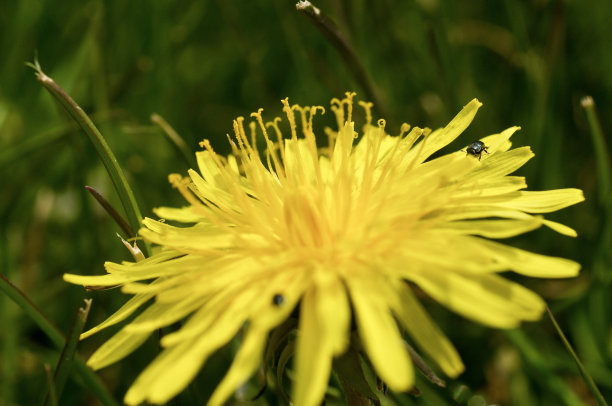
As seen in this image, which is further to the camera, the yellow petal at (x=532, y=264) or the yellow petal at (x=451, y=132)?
the yellow petal at (x=451, y=132)

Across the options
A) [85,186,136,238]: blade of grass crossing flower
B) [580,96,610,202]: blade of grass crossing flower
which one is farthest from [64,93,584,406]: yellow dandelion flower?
[580,96,610,202]: blade of grass crossing flower

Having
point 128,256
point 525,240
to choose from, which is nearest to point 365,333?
point 128,256

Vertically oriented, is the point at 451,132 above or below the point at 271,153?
below

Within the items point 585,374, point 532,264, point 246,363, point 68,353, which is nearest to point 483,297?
A: point 532,264

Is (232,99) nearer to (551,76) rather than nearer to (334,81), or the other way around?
(334,81)

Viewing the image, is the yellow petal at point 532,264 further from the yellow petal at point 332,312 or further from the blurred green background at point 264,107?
the blurred green background at point 264,107

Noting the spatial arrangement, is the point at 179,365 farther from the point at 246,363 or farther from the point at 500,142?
the point at 500,142

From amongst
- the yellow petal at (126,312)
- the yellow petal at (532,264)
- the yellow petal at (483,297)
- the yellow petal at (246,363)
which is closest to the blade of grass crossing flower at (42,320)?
the yellow petal at (126,312)

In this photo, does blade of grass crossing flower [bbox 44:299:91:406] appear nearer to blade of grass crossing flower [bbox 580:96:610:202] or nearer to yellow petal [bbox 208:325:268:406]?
yellow petal [bbox 208:325:268:406]

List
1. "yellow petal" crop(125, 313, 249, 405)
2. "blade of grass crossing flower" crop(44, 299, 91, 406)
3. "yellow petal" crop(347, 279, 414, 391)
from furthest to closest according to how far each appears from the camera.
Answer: "blade of grass crossing flower" crop(44, 299, 91, 406) → "yellow petal" crop(125, 313, 249, 405) → "yellow petal" crop(347, 279, 414, 391)
